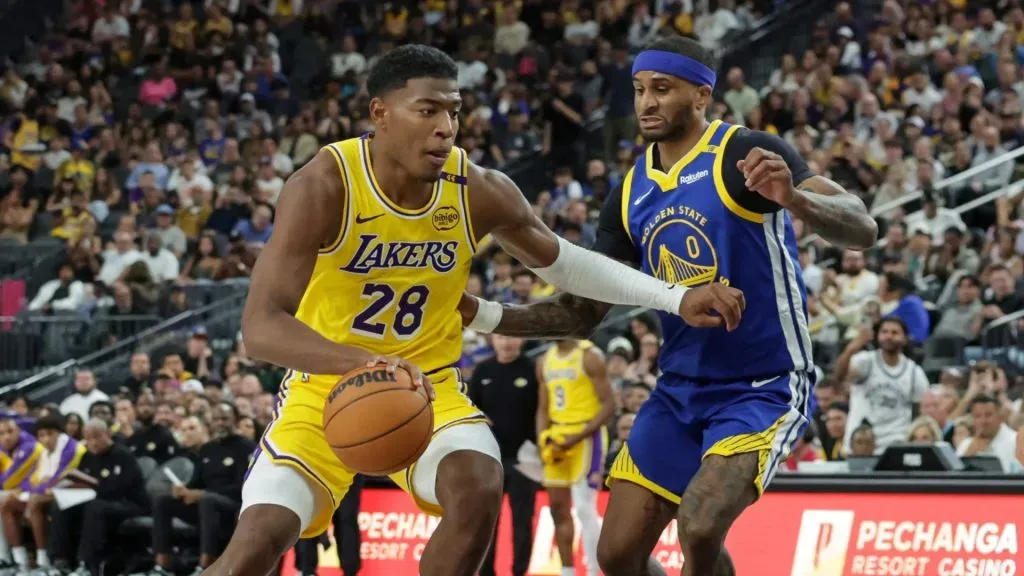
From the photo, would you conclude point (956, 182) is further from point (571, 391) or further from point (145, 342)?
point (145, 342)

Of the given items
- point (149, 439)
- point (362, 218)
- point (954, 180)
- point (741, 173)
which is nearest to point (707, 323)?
point (741, 173)

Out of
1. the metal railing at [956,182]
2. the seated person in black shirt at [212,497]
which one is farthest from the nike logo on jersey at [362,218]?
the metal railing at [956,182]

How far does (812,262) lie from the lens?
586 inches

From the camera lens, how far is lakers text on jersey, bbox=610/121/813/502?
19.9 ft

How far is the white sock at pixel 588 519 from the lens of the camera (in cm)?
1097

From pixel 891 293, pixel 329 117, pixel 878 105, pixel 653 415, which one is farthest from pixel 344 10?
pixel 653 415

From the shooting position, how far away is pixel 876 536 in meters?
9.88

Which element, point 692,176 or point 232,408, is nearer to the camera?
point 692,176

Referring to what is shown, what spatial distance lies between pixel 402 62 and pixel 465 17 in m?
17.4

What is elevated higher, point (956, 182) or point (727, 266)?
point (956, 182)

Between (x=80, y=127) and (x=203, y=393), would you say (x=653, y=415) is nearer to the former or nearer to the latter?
(x=203, y=393)

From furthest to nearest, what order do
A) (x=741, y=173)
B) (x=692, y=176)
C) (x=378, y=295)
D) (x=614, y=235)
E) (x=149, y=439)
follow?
(x=149, y=439), (x=614, y=235), (x=692, y=176), (x=741, y=173), (x=378, y=295)

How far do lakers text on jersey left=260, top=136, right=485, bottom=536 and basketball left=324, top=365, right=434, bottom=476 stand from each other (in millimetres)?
453

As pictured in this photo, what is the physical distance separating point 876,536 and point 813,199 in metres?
4.75
